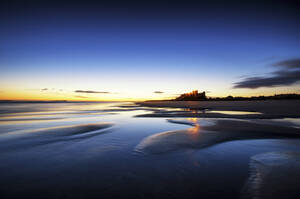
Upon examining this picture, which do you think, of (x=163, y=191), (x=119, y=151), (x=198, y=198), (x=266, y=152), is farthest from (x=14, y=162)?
(x=266, y=152)

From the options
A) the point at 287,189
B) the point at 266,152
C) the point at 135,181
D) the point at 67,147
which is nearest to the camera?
the point at 287,189

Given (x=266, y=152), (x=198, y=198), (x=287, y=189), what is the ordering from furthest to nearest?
1. (x=266, y=152)
2. (x=287, y=189)
3. (x=198, y=198)

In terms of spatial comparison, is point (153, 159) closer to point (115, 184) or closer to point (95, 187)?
point (115, 184)

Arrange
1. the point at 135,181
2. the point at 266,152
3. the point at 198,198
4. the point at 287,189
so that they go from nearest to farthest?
the point at 198,198 → the point at 287,189 → the point at 135,181 → the point at 266,152

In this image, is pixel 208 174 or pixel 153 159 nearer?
pixel 208 174

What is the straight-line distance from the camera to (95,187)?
2.76 meters

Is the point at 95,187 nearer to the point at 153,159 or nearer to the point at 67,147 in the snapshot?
the point at 153,159

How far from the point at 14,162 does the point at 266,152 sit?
7.41m

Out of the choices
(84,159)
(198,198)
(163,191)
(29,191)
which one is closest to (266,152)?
(198,198)

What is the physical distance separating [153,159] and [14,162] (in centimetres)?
385

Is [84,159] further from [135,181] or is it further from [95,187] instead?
[135,181]

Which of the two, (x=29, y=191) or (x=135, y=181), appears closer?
(x=29, y=191)

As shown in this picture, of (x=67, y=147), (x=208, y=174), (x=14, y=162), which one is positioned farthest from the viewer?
(x=67, y=147)

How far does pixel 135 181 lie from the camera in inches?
116
